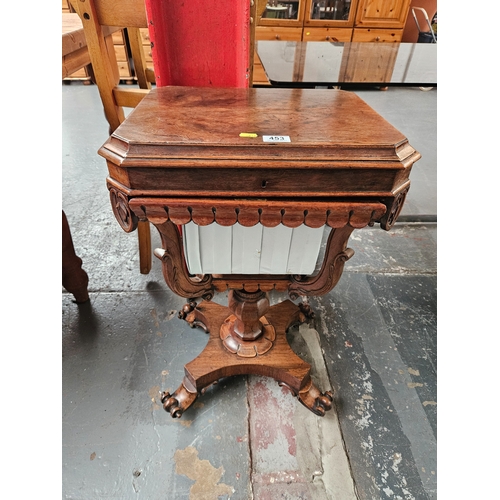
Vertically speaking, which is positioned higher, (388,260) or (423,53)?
(423,53)

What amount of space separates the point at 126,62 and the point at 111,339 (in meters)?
4.07

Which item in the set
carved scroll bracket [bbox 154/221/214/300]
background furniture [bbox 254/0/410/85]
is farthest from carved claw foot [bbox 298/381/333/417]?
background furniture [bbox 254/0/410/85]

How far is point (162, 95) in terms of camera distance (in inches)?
34.9

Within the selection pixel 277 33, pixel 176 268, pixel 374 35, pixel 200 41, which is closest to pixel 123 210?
pixel 176 268

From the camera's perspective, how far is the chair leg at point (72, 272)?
4.54ft

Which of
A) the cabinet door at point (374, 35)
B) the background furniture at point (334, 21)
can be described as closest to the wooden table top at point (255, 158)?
the background furniture at point (334, 21)

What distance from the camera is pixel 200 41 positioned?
112cm

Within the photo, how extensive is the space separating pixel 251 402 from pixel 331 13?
4.84 meters

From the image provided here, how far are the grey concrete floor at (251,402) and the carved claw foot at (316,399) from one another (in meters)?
0.04

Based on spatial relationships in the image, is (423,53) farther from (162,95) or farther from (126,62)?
(126,62)

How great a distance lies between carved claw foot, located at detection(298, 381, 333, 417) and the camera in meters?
1.18

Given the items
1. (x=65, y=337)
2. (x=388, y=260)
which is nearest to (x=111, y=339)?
(x=65, y=337)

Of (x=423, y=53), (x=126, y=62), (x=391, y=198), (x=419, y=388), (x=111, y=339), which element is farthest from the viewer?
(x=126, y=62)

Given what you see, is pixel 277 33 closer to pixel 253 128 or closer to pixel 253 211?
pixel 253 128
